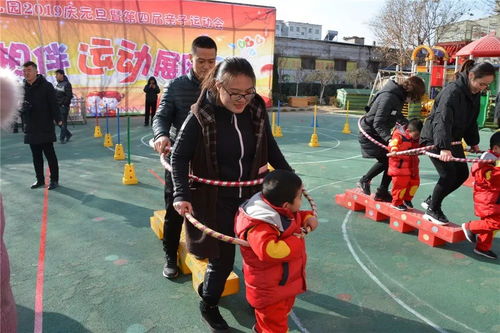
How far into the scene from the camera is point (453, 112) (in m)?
4.57

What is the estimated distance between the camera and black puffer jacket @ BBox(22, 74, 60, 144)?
22.4ft

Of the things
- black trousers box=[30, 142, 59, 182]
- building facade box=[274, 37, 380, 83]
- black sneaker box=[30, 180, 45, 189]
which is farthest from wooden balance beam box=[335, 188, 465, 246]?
building facade box=[274, 37, 380, 83]

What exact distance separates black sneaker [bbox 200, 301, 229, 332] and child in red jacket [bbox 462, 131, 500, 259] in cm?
309

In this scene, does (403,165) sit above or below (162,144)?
below

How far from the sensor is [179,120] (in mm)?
3646

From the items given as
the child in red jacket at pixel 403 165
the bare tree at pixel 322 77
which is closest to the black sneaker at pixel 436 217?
the child in red jacket at pixel 403 165

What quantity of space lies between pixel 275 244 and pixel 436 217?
3366 millimetres

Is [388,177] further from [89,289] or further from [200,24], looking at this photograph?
[200,24]

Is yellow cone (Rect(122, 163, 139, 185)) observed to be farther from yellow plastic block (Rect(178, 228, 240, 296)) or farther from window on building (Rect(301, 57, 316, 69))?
window on building (Rect(301, 57, 316, 69))

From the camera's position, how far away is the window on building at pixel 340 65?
3878cm

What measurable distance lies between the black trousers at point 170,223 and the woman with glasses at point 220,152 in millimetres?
902

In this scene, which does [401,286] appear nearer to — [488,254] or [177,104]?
[488,254]

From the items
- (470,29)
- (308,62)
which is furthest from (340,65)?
(470,29)

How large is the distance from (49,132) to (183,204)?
527 cm
